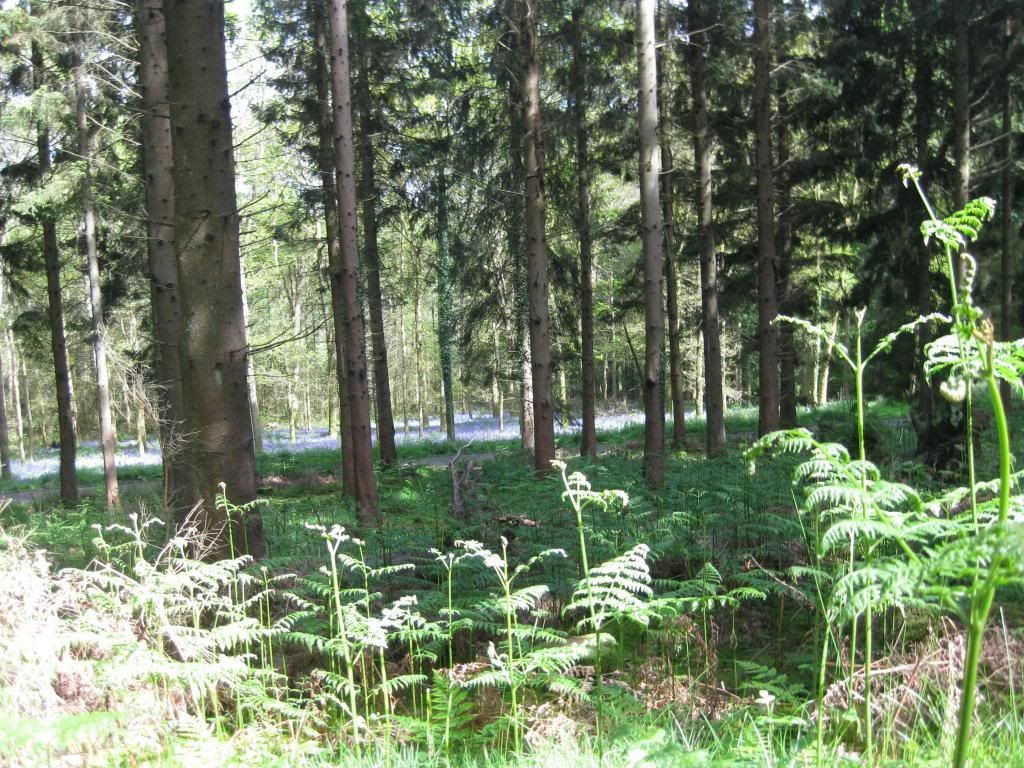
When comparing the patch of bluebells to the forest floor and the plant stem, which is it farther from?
the plant stem

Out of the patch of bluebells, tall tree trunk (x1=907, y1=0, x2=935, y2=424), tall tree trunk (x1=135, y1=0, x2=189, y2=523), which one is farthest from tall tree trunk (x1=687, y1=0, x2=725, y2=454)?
tall tree trunk (x1=135, y1=0, x2=189, y2=523)

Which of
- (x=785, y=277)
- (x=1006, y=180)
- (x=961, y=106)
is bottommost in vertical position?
(x=785, y=277)

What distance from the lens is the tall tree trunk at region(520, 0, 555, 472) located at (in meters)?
12.3

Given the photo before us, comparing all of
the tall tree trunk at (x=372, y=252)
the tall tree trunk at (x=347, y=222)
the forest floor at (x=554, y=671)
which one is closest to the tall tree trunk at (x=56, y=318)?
the tall tree trunk at (x=372, y=252)

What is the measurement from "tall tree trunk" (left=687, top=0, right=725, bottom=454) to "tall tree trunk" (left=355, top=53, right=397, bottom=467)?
685cm

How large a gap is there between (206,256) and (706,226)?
40.9 ft

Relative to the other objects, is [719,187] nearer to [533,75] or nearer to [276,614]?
[533,75]

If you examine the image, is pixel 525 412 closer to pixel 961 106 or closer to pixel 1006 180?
pixel 961 106

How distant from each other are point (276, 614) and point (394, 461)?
1325 centimetres

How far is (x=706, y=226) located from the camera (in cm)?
1587

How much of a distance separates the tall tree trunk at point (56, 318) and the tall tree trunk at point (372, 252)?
6212mm

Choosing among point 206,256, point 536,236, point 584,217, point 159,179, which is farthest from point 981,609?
point 584,217

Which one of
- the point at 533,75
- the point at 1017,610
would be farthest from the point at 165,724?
the point at 533,75

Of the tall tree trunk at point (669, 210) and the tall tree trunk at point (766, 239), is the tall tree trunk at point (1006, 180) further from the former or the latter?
the tall tree trunk at point (669, 210)
